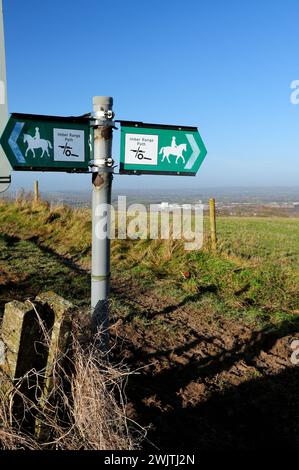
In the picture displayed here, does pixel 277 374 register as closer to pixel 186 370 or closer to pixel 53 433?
pixel 186 370

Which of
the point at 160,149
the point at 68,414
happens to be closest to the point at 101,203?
the point at 160,149

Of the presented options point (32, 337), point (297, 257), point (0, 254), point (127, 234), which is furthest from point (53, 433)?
point (297, 257)

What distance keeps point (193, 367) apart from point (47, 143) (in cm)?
261

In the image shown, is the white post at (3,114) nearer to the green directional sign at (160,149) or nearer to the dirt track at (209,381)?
the green directional sign at (160,149)

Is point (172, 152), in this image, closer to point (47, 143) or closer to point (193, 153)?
point (193, 153)

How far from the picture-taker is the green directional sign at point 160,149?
119 inches

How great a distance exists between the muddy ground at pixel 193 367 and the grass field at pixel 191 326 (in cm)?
1

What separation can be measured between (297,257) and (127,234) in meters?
4.20

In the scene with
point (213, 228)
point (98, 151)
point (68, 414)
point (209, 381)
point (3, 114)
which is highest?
point (3, 114)

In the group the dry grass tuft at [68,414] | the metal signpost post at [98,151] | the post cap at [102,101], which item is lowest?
the dry grass tuft at [68,414]

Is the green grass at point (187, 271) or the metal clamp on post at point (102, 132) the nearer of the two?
the metal clamp on post at point (102, 132)

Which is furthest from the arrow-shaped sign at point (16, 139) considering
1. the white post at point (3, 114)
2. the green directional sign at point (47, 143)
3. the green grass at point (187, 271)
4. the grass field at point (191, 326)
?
the green grass at point (187, 271)

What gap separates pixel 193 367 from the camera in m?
4.32

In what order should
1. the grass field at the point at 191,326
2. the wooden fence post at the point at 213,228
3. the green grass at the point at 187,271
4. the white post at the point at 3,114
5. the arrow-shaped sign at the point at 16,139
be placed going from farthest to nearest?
the wooden fence post at the point at 213,228 < the green grass at the point at 187,271 < the grass field at the point at 191,326 < the white post at the point at 3,114 < the arrow-shaped sign at the point at 16,139
